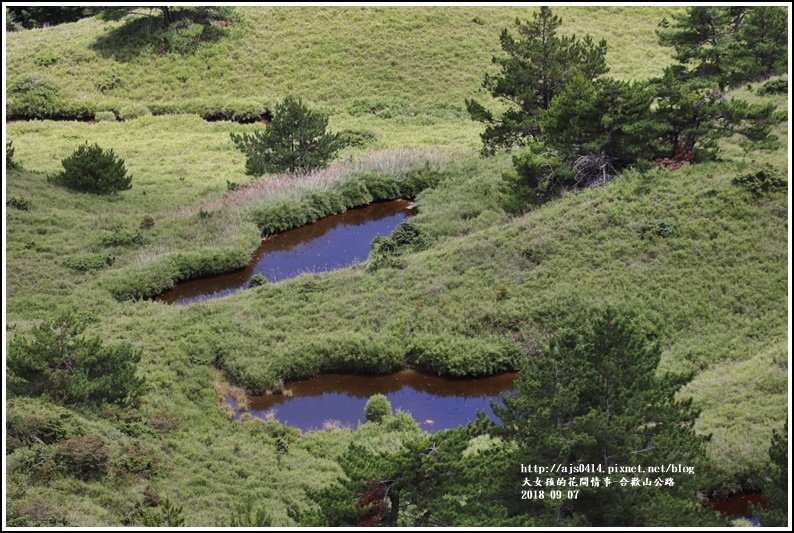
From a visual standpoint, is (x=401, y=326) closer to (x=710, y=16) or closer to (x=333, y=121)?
(x=710, y=16)

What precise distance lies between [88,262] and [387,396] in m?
14.0

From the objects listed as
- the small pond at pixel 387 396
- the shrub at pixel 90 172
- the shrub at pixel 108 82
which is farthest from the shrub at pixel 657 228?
the shrub at pixel 108 82

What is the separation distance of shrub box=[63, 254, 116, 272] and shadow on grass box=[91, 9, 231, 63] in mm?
34099

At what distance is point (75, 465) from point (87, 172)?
25.9 metres

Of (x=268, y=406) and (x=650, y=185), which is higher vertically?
(x=650, y=185)

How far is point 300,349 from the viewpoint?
29.8m

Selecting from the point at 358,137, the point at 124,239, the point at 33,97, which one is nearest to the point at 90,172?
the point at 124,239

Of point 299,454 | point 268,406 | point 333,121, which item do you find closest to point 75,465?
point 299,454

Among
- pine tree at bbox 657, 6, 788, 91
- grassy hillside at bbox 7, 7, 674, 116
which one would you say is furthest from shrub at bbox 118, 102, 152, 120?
pine tree at bbox 657, 6, 788, 91

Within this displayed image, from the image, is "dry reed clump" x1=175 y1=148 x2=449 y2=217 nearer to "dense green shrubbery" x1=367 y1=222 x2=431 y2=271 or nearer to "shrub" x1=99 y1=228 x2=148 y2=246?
"shrub" x1=99 y1=228 x2=148 y2=246

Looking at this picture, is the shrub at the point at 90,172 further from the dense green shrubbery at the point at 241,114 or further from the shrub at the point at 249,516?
the shrub at the point at 249,516

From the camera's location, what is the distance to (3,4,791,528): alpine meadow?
673 inches

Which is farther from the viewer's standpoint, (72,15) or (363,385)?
(72,15)

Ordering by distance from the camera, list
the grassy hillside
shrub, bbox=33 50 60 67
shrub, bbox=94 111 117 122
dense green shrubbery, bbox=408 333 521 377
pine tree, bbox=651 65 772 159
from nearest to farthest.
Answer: dense green shrubbery, bbox=408 333 521 377, pine tree, bbox=651 65 772 159, shrub, bbox=94 111 117 122, the grassy hillside, shrub, bbox=33 50 60 67
